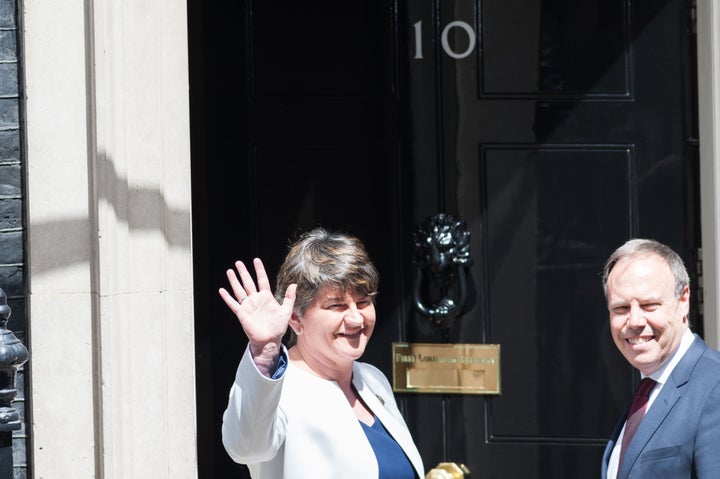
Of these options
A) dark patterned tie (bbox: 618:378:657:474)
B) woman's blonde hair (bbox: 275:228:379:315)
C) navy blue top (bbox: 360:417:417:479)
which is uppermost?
woman's blonde hair (bbox: 275:228:379:315)

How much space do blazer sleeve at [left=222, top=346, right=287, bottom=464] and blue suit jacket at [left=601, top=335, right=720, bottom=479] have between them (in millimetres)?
961

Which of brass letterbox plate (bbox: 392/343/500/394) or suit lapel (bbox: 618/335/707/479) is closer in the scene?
suit lapel (bbox: 618/335/707/479)

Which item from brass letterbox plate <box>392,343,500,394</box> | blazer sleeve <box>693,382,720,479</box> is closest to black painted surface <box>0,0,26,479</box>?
brass letterbox plate <box>392,343,500,394</box>

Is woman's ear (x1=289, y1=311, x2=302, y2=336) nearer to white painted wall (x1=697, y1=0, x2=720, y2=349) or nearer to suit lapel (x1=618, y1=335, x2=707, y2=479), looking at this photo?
suit lapel (x1=618, y1=335, x2=707, y2=479)

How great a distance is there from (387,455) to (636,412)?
71cm

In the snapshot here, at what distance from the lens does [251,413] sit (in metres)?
3.11

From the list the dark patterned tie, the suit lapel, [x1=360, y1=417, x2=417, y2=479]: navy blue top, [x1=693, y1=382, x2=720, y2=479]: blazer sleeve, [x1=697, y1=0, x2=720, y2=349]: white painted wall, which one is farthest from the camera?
[x1=697, y1=0, x2=720, y2=349]: white painted wall

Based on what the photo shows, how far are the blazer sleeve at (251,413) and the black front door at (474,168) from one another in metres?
1.88

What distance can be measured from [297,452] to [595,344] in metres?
2.00

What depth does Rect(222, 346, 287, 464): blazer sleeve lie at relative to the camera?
3.08m

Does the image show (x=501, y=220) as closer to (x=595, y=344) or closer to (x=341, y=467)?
(x=595, y=344)

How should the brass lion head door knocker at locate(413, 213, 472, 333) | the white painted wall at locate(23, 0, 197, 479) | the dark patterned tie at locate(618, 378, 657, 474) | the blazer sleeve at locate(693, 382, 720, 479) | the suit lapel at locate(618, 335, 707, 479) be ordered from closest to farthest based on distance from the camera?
the blazer sleeve at locate(693, 382, 720, 479) → the suit lapel at locate(618, 335, 707, 479) → the dark patterned tie at locate(618, 378, 657, 474) → the white painted wall at locate(23, 0, 197, 479) → the brass lion head door knocker at locate(413, 213, 472, 333)

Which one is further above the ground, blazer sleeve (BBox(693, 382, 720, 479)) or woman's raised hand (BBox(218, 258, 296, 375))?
woman's raised hand (BBox(218, 258, 296, 375))

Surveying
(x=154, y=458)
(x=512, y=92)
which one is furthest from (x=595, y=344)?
(x=154, y=458)
